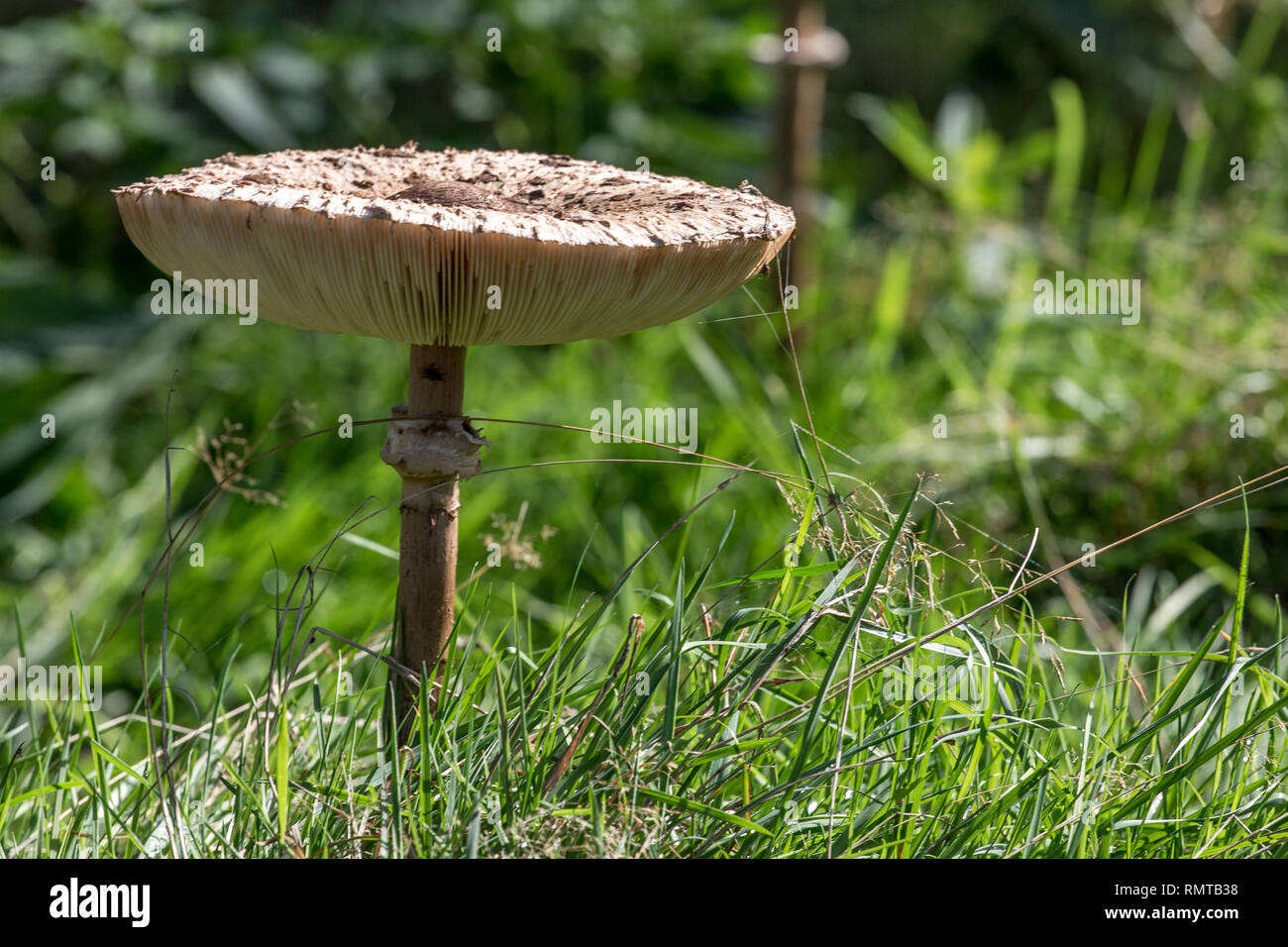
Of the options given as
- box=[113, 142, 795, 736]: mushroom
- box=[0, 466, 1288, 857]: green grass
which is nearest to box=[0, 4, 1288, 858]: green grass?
box=[0, 466, 1288, 857]: green grass

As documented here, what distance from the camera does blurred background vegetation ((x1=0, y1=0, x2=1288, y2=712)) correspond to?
3.24 metres

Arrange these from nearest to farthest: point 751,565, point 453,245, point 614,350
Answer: point 453,245 < point 751,565 < point 614,350

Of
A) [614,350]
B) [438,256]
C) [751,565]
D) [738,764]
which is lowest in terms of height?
[751,565]

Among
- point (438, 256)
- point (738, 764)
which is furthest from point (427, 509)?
point (738, 764)

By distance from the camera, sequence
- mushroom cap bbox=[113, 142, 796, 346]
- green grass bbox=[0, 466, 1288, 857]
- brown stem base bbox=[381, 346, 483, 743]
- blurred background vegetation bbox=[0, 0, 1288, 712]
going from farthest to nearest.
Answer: blurred background vegetation bbox=[0, 0, 1288, 712] → brown stem base bbox=[381, 346, 483, 743] → green grass bbox=[0, 466, 1288, 857] → mushroom cap bbox=[113, 142, 796, 346]

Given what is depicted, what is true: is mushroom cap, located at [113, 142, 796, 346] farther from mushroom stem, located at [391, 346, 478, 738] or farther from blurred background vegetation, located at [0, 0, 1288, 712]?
blurred background vegetation, located at [0, 0, 1288, 712]

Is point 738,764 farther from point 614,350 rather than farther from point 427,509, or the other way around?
point 614,350

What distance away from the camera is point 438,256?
4.28 ft

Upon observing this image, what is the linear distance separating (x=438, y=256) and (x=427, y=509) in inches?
18.5

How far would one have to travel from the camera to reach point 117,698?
3512mm

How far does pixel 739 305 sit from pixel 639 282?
331 cm

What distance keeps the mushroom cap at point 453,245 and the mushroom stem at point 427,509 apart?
0.34 feet
